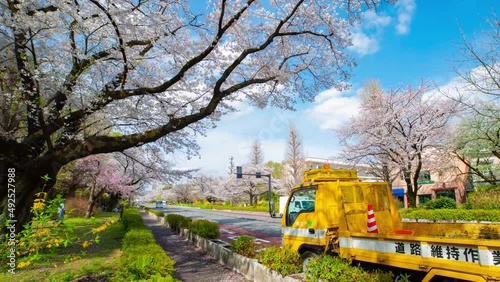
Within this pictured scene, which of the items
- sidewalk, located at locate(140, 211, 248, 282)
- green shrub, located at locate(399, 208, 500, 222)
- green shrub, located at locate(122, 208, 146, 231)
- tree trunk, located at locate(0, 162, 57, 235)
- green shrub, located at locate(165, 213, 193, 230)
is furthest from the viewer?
green shrub, located at locate(165, 213, 193, 230)

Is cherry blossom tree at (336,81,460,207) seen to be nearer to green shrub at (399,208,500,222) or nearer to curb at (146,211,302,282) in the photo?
green shrub at (399,208,500,222)

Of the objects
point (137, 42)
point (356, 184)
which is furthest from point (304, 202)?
point (137, 42)

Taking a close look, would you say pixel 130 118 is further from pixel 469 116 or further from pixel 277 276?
pixel 469 116

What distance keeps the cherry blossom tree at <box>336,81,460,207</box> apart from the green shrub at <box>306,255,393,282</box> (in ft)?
54.4

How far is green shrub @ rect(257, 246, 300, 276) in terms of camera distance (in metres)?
5.62

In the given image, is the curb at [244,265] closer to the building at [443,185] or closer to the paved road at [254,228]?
the paved road at [254,228]

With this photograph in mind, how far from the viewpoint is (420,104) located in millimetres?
19703

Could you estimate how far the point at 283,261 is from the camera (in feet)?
18.9

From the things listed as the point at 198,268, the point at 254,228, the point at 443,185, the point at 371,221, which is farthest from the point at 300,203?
the point at 443,185

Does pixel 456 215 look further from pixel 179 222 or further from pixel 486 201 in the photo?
pixel 179 222

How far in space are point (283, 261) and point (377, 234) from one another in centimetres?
198

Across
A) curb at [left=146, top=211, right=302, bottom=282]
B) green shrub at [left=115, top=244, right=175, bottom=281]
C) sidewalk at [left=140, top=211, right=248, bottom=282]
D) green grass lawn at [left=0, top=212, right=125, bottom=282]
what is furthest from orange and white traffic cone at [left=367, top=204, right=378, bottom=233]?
green grass lawn at [left=0, top=212, right=125, bottom=282]

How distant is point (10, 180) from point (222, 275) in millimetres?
6218

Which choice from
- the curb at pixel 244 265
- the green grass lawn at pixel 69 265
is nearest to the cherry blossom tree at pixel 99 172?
the green grass lawn at pixel 69 265
